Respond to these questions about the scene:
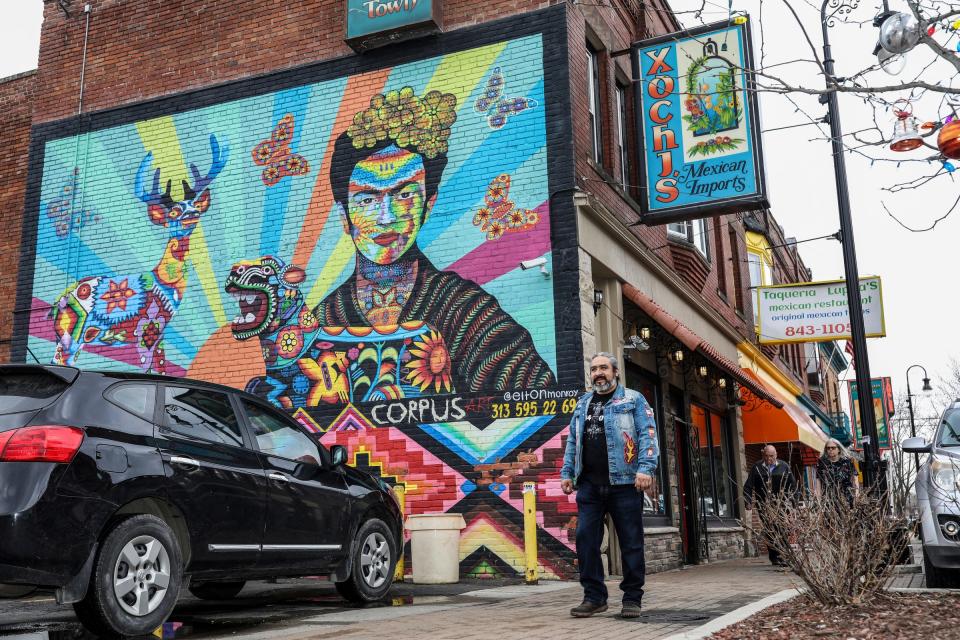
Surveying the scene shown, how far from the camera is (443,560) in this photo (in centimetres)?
1027

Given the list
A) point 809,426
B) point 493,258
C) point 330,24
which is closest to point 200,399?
point 493,258

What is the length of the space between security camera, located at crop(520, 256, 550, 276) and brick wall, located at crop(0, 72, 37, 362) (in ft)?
29.2

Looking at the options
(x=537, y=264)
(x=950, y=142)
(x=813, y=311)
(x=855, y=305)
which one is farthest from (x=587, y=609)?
(x=813, y=311)

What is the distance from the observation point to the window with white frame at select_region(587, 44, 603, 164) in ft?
44.4

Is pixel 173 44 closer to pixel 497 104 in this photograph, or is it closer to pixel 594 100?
pixel 497 104

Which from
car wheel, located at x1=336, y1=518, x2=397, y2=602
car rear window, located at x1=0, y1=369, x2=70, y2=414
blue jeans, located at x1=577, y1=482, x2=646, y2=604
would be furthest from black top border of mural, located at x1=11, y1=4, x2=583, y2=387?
car rear window, located at x1=0, y1=369, x2=70, y2=414

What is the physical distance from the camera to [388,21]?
12930mm

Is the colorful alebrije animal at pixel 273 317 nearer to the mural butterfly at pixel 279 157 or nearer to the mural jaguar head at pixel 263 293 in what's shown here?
the mural jaguar head at pixel 263 293

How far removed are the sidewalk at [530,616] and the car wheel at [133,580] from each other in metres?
0.58

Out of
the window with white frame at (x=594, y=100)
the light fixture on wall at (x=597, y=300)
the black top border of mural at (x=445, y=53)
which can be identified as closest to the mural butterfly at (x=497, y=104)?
the black top border of mural at (x=445, y=53)

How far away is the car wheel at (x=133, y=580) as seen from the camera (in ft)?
17.8

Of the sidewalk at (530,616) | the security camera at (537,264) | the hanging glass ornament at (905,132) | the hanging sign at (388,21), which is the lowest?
the sidewalk at (530,616)

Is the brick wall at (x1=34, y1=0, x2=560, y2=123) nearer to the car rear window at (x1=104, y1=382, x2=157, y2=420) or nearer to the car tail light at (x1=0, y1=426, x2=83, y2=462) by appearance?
the car rear window at (x1=104, y1=382, x2=157, y2=420)

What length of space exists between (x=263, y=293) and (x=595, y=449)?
7.28m
